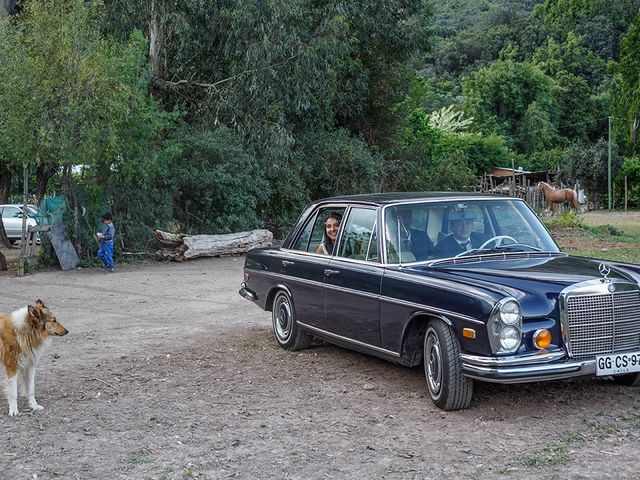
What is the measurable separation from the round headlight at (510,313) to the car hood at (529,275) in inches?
2.4

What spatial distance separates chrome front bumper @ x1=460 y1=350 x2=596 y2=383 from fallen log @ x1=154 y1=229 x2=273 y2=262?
15.7 metres

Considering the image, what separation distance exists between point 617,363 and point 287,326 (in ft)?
12.9

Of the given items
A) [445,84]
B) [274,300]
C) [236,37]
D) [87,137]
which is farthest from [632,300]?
[445,84]

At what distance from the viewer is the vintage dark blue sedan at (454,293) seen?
6691 mm

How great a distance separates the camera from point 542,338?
6703 millimetres

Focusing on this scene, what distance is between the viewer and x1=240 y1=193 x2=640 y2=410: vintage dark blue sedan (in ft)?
22.0

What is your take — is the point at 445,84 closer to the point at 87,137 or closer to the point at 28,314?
A: the point at 87,137

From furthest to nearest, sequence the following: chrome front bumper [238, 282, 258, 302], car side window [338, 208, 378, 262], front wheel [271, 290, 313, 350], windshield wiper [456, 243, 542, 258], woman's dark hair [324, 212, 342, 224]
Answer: chrome front bumper [238, 282, 258, 302] < front wheel [271, 290, 313, 350] < woman's dark hair [324, 212, 342, 224] < car side window [338, 208, 378, 262] < windshield wiper [456, 243, 542, 258]

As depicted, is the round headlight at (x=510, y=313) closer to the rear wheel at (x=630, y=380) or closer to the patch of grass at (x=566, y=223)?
the rear wheel at (x=630, y=380)

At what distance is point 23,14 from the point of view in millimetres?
20922

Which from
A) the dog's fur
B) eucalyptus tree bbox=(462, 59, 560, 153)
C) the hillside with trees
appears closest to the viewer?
the dog's fur

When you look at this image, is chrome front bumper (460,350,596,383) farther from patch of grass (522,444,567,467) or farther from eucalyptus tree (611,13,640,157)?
eucalyptus tree (611,13,640,157)

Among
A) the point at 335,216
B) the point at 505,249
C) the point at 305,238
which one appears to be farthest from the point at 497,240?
the point at 305,238

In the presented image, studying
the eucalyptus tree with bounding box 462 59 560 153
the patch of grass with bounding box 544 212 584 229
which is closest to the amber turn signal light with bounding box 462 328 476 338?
the patch of grass with bounding box 544 212 584 229
